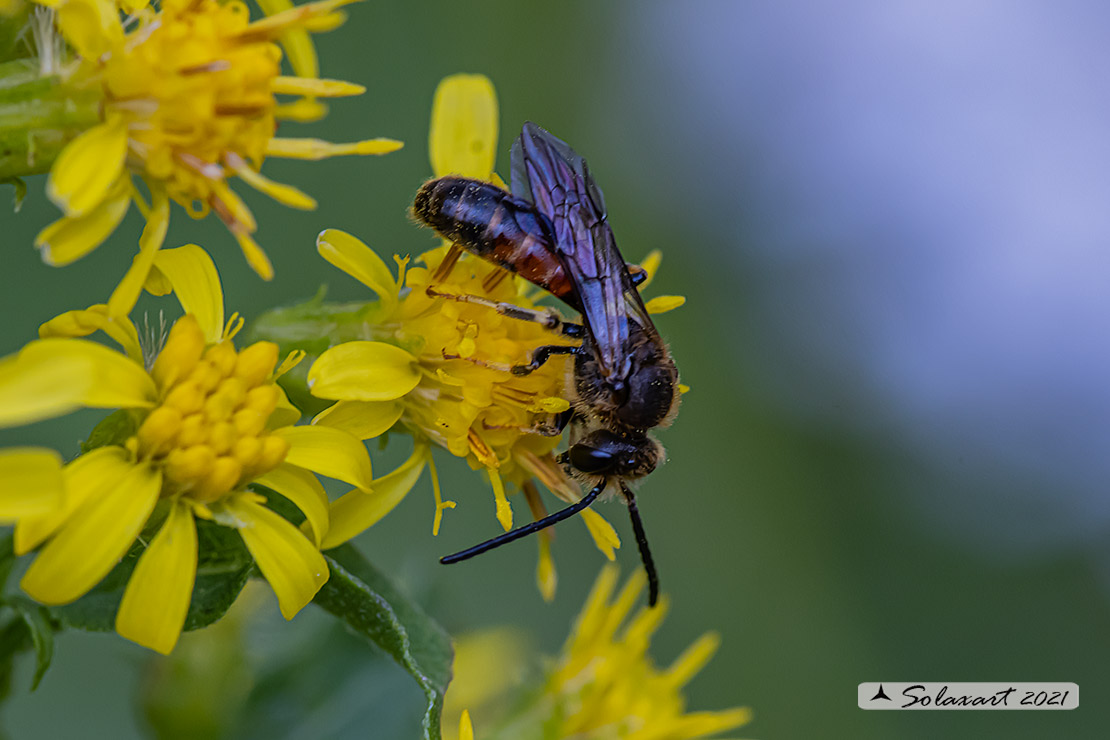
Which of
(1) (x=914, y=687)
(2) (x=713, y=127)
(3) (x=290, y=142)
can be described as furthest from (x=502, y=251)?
(2) (x=713, y=127)

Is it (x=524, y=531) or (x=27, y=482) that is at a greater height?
(x=27, y=482)

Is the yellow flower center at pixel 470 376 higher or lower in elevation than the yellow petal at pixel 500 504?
higher

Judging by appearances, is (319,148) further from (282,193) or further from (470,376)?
(470,376)

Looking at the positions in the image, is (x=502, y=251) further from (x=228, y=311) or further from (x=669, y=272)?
(x=669, y=272)

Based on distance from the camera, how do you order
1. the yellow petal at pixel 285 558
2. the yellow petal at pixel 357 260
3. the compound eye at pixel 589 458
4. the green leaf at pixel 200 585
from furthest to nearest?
the compound eye at pixel 589 458
the yellow petal at pixel 357 260
the green leaf at pixel 200 585
the yellow petal at pixel 285 558

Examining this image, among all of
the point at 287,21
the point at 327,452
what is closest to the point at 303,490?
the point at 327,452

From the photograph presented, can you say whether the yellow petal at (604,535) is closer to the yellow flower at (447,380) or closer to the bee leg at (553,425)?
the yellow flower at (447,380)

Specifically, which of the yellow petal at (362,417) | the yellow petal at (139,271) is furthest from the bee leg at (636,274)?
the yellow petal at (139,271)
